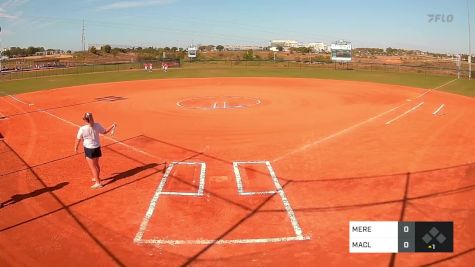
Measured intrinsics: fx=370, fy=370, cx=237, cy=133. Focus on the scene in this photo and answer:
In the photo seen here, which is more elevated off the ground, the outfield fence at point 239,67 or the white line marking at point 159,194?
the outfield fence at point 239,67

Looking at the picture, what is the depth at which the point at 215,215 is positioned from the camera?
29.0 feet

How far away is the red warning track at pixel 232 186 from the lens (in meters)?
7.33

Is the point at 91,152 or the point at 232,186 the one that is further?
the point at 232,186

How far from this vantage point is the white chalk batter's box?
781 cm

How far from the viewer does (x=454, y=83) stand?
119 ft

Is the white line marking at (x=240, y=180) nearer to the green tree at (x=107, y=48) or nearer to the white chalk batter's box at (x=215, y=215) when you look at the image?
the white chalk batter's box at (x=215, y=215)

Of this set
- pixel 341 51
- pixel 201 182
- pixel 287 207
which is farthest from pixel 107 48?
pixel 287 207

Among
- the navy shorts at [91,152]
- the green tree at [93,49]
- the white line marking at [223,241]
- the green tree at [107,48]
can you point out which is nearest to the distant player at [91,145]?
the navy shorts at [91,152]

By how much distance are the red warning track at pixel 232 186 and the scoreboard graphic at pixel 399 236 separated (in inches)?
7.8

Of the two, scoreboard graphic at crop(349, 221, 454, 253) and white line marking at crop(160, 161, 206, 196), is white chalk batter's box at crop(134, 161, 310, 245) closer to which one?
white line marking at crop(160, 161, 206, 196)

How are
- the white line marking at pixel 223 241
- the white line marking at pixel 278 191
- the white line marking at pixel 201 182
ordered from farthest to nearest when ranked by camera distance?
1. the white line marking at pixel 201 182
2. the white line marking at pixel 278 191
3. the white line marking at pixel 223 241

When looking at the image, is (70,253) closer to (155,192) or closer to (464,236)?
(155,192)

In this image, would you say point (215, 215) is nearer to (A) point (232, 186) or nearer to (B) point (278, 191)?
(A) point (232, 186)

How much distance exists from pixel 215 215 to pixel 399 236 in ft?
13.2
